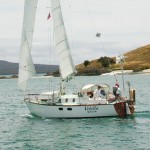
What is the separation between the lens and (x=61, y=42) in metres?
44.6

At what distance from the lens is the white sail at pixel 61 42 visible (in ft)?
145

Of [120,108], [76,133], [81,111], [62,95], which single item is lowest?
[76,133]

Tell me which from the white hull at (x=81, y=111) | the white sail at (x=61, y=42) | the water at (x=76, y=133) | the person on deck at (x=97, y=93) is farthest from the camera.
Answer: the white sail at (x=61, y=42)

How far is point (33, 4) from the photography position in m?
44.4

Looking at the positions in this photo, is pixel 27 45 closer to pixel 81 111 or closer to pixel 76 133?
pixel 81 111

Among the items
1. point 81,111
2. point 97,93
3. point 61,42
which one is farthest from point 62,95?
point 61,42

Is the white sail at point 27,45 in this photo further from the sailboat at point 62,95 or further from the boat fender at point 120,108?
the boat fender at point 120,108

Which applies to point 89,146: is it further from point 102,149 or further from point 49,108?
point 49,108

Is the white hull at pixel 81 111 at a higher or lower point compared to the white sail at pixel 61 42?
lower

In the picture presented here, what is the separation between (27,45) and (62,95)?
5.73 m

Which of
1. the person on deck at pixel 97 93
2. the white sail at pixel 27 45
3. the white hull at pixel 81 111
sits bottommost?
the white hull at pixel 81 111

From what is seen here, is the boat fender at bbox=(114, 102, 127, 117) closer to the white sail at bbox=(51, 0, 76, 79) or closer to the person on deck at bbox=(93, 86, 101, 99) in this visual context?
the person on deck at bbox=(93, 86, 101, 99)

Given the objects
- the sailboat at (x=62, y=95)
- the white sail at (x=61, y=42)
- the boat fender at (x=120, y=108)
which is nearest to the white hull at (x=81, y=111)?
the sailboat at (x=62, y=95)

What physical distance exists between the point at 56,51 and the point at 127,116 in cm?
885
